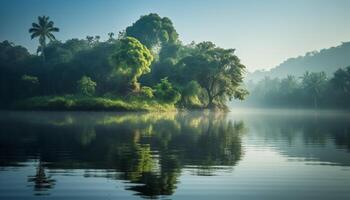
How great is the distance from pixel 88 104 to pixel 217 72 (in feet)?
119

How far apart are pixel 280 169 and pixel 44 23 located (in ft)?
373

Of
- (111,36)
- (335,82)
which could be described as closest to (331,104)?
(335,82)

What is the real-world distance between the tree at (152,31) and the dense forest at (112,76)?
5.47 metres

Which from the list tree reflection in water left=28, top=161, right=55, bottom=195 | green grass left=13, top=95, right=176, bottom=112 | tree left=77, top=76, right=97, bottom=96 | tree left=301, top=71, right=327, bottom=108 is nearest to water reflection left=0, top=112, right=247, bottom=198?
tree reflection in water left=28, top=161, right=55, bottom=195

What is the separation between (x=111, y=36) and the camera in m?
127

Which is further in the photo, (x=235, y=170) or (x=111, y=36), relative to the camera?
(x=111, y=36)

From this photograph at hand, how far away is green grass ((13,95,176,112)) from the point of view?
91.4 metres

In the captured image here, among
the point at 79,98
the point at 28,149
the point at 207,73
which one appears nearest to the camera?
the point at 28,149

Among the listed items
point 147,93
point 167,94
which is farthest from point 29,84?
point 167,94

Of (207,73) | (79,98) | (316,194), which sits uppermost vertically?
(207,73)

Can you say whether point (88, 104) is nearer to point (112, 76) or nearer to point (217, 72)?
point (112, 76)

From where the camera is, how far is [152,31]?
132125 millimetres

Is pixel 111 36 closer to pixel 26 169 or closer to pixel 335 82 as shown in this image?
pixel 335 82

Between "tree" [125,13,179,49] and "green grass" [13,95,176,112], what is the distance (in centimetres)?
3945
